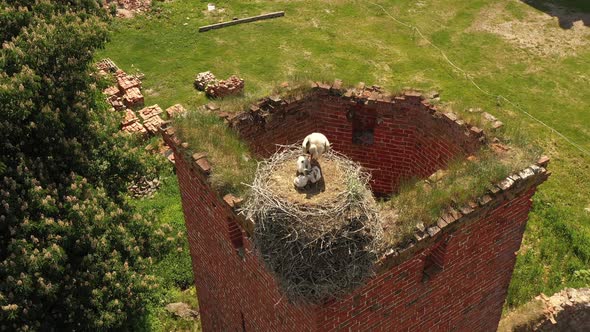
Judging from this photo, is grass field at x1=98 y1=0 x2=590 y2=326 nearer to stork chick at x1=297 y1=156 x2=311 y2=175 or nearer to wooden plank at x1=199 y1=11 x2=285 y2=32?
wooden plank at x1=199 y1=11 x2=285 y2=32

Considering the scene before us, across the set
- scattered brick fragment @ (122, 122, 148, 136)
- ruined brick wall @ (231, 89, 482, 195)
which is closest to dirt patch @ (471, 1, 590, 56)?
scattered brick fragment @ (122, 122, 148, 136)

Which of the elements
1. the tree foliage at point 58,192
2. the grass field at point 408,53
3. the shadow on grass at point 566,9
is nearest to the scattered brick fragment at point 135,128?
the grass field at point 408,53

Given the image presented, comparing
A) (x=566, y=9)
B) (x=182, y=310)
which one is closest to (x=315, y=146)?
(x=182, y=310)

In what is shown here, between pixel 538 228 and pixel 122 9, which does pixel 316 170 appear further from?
pixel 122 9

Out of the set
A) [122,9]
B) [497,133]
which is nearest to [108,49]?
[122,9]

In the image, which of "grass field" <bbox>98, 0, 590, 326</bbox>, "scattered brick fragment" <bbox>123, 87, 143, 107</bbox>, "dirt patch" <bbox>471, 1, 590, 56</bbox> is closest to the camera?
"grass field" <bbox>98, 0, 590, 326</bbox>

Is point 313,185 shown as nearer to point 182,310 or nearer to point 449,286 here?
point 449,286
